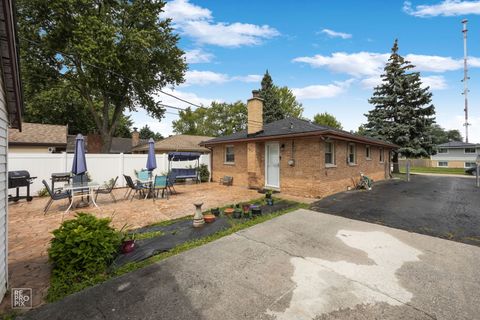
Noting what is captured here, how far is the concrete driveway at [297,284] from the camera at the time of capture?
2.54m

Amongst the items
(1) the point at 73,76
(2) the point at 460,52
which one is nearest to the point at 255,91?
(1) the point at 73,76

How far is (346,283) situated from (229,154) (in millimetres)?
11354

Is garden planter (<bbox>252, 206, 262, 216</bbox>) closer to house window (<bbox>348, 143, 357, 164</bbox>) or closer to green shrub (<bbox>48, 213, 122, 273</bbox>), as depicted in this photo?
green shrub (<bbox>48, 213, 122, 273</bbox>)

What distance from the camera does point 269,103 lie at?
31.4 m

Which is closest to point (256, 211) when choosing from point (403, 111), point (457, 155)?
point (403, 111)

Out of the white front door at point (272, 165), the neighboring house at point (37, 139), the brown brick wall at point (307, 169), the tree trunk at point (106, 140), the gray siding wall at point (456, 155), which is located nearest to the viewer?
the brown brick wall at point (307, 169)

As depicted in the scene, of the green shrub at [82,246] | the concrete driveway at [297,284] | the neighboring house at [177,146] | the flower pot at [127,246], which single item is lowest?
the concrete driveway at [297,284]

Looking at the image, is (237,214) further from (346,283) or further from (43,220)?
(43,220)

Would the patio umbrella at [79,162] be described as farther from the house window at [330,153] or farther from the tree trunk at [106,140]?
the tree trunk at [106,140]

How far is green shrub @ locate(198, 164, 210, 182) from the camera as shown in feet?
48.3

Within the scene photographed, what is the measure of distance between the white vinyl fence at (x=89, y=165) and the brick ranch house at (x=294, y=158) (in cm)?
508

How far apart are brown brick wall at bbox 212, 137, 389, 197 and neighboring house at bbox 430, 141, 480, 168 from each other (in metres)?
37.8

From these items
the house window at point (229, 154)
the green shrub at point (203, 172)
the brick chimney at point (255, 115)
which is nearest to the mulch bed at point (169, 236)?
the brick chimney at point (255, 115)

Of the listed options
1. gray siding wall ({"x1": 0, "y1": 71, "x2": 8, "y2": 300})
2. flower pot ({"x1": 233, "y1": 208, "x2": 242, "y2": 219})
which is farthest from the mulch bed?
gray siding wall ({"x1": 0, "y1": 71, "x2": 8, "y2": 300})
